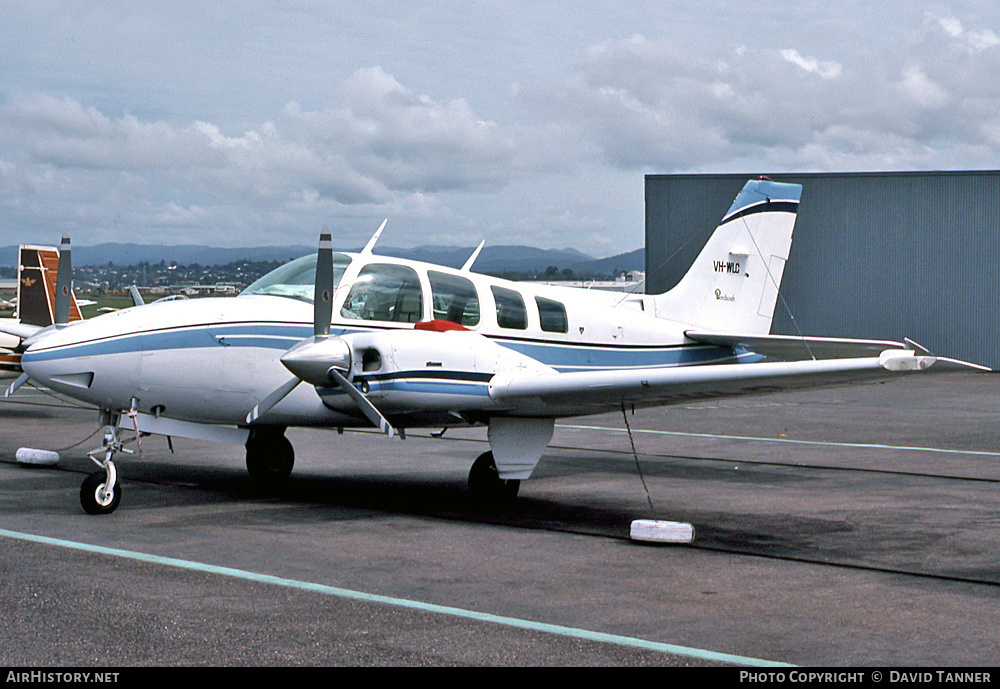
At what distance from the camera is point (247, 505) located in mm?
11367

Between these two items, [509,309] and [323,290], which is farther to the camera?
[509,309]

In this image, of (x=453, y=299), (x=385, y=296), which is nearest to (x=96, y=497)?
(x=385, y=296)

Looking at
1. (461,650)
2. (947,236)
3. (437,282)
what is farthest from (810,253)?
(461,650)

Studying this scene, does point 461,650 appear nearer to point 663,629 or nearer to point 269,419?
point 663,629

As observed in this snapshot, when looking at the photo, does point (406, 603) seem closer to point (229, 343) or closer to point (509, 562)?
point (509, 562)

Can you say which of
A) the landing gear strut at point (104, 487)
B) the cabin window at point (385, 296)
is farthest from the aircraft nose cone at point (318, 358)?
the landing gear strut at point (104, 487)

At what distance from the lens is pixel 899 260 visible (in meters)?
38.1

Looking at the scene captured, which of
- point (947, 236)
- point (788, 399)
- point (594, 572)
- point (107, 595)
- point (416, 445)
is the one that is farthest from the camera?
point (947, 236)

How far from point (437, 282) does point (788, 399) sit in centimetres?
1541

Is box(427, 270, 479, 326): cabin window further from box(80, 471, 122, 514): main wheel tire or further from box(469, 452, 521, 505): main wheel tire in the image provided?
box(80, 471, 122, 514): main wheel tire

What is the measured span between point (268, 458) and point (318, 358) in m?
3.00

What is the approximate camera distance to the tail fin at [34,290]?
23.6 metres

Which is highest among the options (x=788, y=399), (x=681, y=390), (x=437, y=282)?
(x=437, y=282)

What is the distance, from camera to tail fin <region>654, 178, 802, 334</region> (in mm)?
15320
